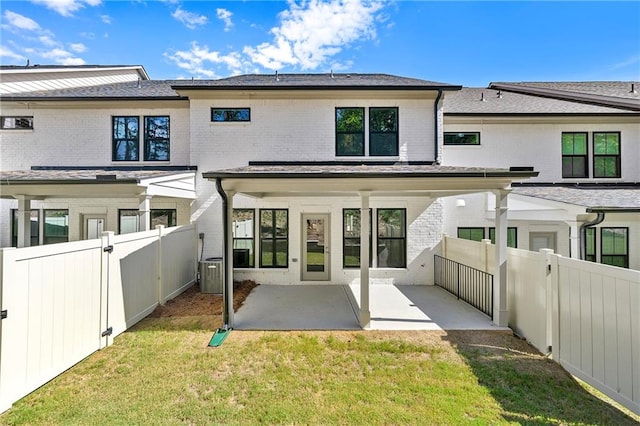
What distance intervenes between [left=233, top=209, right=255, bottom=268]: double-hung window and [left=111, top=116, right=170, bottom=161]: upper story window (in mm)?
3294

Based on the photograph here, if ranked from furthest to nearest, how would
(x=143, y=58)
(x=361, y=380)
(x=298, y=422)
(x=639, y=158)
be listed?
(x=143, y=58) → (x=639, y=158) → (x=361, y=380) → (x=298, y=422)

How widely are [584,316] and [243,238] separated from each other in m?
7.87

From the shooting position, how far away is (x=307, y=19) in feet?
33.8

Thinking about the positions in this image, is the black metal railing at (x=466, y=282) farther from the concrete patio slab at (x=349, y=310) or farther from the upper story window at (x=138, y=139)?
the upper story window at (x=138, y=139)

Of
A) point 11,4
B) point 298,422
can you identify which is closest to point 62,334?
point 298,422

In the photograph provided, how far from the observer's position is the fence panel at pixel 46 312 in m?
3.22

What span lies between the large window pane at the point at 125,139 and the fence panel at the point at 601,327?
1145cm

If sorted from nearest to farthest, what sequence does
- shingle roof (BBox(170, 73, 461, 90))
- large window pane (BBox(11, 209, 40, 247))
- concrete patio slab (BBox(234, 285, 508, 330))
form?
concrete patio slab (BBox(234, 285, 508, 330)) → shingle roof (BBox(170, 73, 461, 90)) → large window pane (BBox(11, 209, 40, 247))

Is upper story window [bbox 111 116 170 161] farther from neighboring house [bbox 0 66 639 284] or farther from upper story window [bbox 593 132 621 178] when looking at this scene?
upper story window [bbox 593 132 621 178]

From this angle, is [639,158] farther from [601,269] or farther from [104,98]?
[104,98]

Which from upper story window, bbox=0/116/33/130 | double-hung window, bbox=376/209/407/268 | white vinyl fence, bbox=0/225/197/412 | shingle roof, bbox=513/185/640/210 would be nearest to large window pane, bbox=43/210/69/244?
upper story window, bbox=0/116/33/130

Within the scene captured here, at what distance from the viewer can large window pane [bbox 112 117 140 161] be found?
9.39 m

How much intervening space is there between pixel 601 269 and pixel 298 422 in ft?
13.4

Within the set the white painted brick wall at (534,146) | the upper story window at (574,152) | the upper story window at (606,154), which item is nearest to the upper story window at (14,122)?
the white painted brick wall at (534,146)
